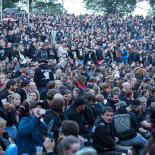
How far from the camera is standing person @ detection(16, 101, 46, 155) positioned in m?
4.64

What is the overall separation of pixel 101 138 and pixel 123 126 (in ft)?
2.86

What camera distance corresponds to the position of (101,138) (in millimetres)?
5246

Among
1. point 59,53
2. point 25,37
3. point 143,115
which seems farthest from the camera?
point 25,37

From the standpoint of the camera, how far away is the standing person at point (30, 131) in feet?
15.2

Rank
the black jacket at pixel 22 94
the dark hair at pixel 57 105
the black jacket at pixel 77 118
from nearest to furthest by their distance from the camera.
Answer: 1. the dark hair at pixel 57 105
2. the black jacket at pixel 77 118
3. the black jacket at pixel 22 94

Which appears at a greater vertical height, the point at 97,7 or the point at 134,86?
A: the point at 97,7

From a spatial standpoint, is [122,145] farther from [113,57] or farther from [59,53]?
[113,57]

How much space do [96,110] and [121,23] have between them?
29717 millimetres

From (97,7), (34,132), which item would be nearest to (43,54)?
(34,132)

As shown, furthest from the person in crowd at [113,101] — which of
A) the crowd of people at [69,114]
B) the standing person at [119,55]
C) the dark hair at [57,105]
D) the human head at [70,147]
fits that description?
the standing person at [119,55]

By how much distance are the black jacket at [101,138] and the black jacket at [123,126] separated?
24.9 inches

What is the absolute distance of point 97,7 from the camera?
6225 cm

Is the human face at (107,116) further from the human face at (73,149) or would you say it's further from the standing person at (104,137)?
the human face at (73,149)

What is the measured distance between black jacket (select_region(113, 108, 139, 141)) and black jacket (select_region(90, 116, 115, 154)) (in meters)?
0.63
